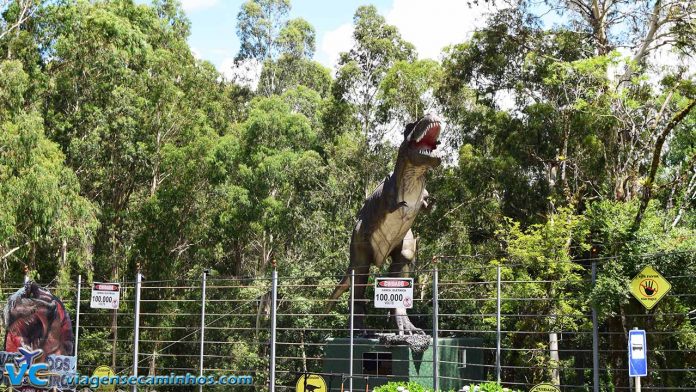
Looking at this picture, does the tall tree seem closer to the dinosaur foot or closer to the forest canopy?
the forest canopy

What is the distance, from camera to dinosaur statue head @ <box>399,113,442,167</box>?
1116 centimetres

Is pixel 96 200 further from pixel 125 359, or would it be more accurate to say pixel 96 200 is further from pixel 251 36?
pixel 251 36

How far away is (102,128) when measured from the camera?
2347 cm

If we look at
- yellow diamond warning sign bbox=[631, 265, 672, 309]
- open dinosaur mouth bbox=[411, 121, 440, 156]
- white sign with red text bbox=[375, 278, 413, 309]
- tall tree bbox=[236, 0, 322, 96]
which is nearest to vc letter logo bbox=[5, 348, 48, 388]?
white sign with red text bbox=[375, 278, 413, 309]

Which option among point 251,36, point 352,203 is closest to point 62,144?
point 352,203

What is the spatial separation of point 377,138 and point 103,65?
7.79 metres

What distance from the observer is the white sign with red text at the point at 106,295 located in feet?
40.3

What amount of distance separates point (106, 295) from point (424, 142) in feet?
16.7

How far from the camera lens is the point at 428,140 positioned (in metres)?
11.3

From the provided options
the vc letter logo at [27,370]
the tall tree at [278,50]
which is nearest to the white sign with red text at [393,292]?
the vc letter logo at [27,370]

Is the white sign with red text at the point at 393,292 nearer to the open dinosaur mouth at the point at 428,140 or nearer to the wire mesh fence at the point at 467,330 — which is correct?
the wire mesh fence at the point at 467,330

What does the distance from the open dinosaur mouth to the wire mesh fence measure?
160cm

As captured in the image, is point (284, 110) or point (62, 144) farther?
point (284, 110)

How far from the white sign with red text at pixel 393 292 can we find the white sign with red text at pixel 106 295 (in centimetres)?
441
